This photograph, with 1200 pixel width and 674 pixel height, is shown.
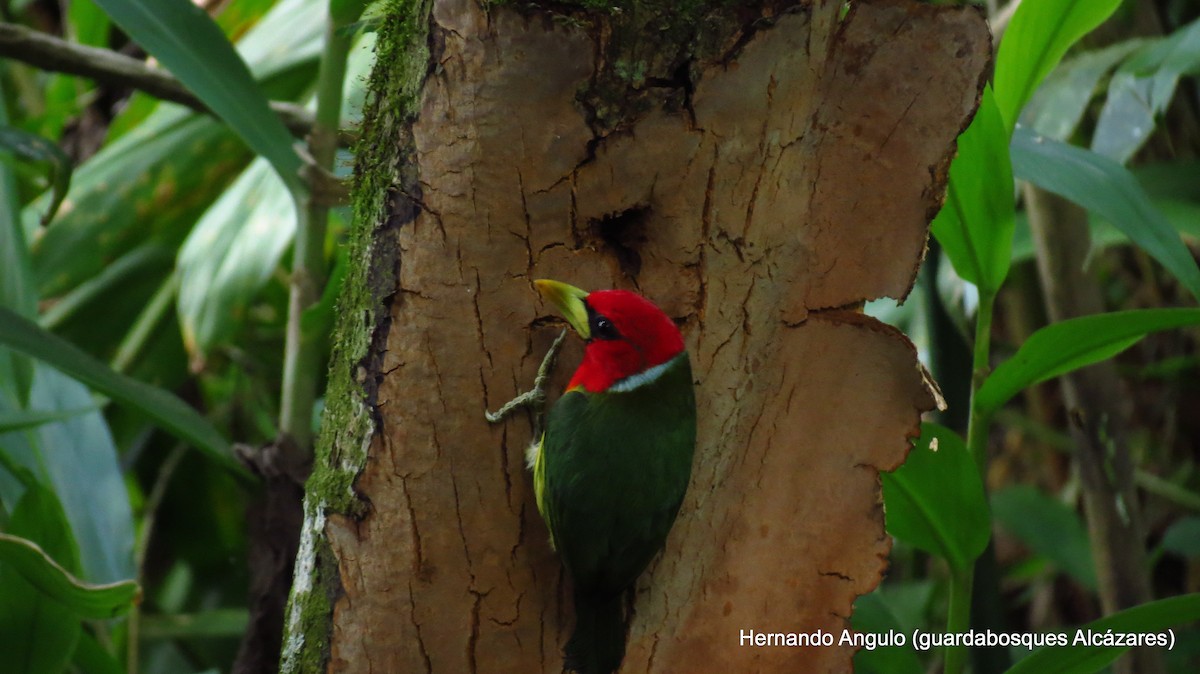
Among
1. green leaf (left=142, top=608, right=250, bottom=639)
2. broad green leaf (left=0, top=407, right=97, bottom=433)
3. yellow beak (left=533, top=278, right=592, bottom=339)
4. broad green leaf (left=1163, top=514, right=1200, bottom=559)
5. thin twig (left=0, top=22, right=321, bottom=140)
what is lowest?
green leaf (left=142, top=608, right=250, bottom=639)

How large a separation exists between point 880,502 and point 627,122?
559 mm

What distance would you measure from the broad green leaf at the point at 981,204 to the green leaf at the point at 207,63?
1012mm

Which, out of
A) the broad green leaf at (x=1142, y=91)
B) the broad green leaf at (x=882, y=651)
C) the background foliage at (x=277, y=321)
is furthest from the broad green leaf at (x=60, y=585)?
the broad green leaf at (x=1142, y=91)

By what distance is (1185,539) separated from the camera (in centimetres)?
242

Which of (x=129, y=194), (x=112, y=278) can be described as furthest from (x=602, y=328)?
(x=112, y=278)

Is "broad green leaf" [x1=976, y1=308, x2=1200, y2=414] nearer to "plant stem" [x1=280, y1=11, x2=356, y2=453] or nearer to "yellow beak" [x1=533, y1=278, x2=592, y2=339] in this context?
"yellow beak" [x1=533, y1=278, x2=592, y2=339]

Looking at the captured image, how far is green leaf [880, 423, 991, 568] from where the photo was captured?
52.5 inches

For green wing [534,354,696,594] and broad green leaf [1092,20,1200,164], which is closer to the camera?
green wing [534,354,696,594]

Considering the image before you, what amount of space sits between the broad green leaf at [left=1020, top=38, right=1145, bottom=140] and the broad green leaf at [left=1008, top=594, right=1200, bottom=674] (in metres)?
0.96

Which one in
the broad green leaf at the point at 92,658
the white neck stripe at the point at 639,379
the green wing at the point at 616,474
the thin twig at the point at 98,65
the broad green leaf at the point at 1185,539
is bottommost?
the broad green leaf at the point at 1185,539

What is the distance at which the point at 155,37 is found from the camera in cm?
155

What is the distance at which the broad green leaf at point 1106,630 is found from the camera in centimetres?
132

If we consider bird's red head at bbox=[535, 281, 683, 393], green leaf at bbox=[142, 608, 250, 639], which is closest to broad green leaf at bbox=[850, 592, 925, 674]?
bird's red head at bbox=[535, 281, 683, 393]

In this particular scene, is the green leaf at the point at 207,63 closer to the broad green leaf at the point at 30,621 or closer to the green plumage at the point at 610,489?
the broad green leaf at the point at 30,621
